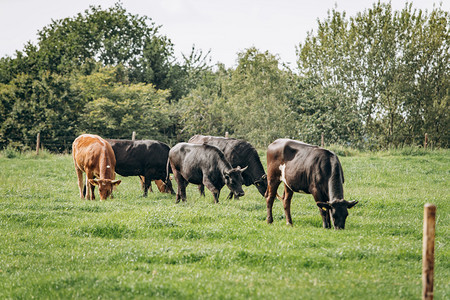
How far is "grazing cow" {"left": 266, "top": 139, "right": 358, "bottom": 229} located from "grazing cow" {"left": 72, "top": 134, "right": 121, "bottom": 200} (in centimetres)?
592

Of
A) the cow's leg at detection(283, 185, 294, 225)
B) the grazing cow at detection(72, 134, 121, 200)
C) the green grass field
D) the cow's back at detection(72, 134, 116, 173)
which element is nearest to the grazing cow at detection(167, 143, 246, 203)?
the green grass field

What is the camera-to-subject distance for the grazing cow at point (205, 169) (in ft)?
48.8

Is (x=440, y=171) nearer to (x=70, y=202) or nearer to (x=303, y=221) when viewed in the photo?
(x=303, y=221)

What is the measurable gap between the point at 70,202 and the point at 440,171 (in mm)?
17223

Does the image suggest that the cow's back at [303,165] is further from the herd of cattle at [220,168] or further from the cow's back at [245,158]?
the cow's back at [245,158]

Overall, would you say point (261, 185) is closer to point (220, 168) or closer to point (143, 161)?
point (220, 168)

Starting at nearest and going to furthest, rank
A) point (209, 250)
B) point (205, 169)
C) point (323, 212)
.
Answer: point (209, 250)
point (323, 212)
point (205, 169)

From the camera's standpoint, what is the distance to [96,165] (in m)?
16.3

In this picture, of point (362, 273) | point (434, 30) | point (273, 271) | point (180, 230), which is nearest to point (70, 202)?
point (180, 230)

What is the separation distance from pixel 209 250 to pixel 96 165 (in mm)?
8724

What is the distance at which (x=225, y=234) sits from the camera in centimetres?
1001

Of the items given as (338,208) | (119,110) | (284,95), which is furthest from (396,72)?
(338,208)

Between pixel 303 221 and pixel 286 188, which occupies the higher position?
pixel 286 188

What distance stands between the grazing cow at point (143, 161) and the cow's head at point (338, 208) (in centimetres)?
830
